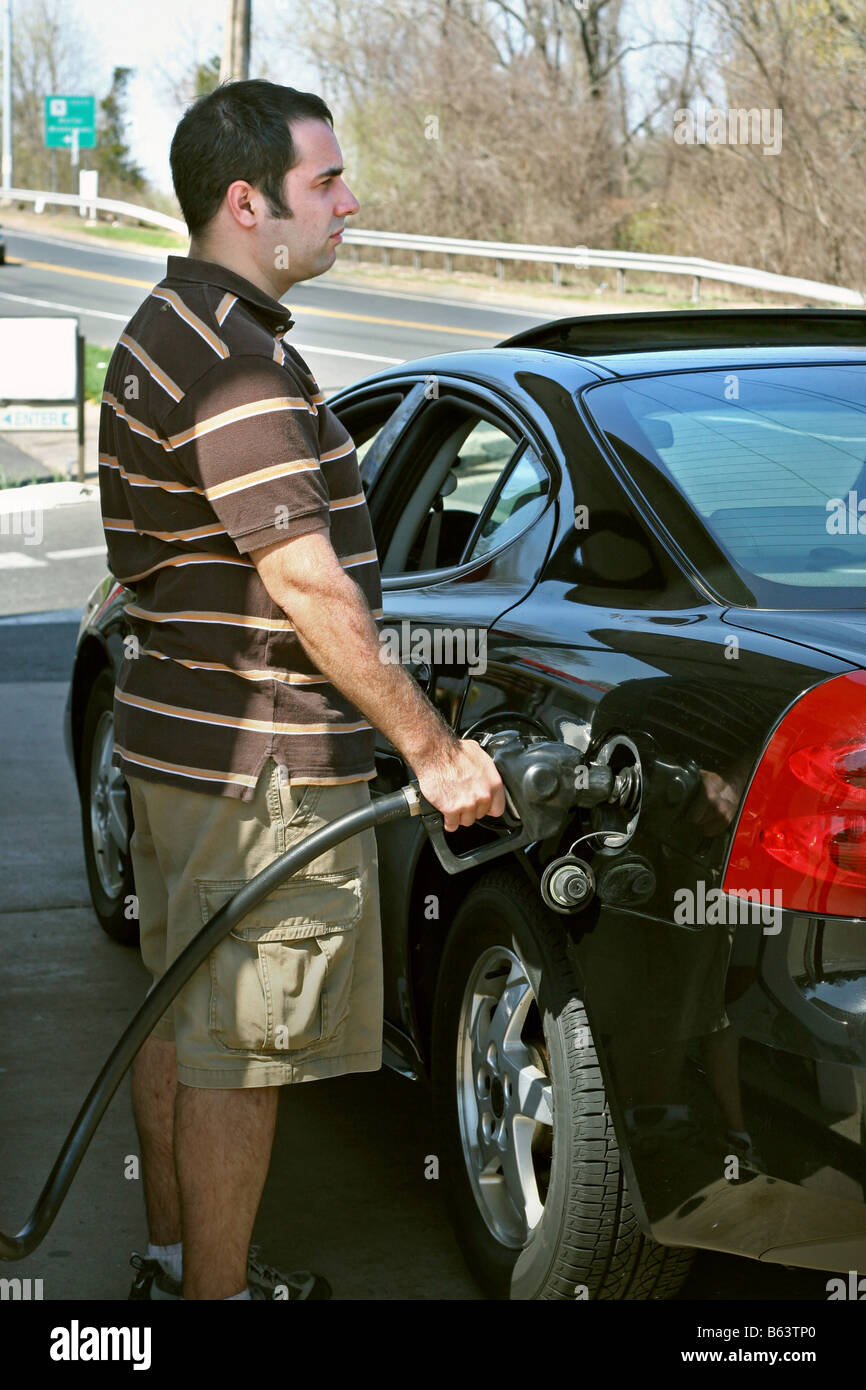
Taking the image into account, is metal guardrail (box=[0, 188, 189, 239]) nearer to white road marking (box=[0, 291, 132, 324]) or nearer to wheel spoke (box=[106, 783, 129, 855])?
white road marking (box=[0, 291, 132, 324])

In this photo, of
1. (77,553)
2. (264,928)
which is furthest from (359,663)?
(77,553)

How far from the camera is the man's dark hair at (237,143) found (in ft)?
8.40

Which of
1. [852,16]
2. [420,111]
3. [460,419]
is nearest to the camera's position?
[460,419]

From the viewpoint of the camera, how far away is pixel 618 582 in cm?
286

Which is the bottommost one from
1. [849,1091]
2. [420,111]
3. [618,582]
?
[849,1091]

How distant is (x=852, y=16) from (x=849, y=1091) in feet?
90.5

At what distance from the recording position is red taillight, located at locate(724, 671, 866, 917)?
2234mm

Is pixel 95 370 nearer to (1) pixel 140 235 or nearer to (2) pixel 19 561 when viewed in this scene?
(2) pixel 19 561

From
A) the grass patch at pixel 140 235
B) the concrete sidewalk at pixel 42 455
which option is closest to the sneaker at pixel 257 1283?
the concrete sidewalk at pixel 42 455

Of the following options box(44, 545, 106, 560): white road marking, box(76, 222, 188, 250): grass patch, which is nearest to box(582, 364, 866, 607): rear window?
box(44, 545, 106, 560): white road marking

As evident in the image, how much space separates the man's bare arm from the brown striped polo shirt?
0.15 ft

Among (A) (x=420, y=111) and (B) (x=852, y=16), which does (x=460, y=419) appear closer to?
(B) (x=852, y=16)
